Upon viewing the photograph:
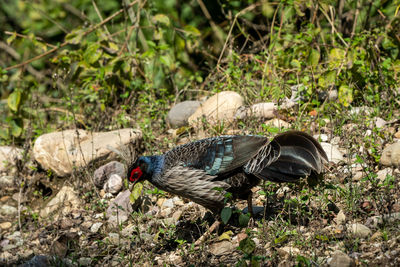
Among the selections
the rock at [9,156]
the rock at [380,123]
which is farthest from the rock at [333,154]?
the rock at [9,156]

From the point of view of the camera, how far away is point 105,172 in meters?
6.32

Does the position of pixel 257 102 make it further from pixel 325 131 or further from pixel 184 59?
pixel 184 59

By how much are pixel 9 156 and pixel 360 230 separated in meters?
5.28

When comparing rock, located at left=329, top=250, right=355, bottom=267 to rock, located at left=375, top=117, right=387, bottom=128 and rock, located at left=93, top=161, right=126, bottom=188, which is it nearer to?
rock, located at left=375, top=117, right=387, bottom=128

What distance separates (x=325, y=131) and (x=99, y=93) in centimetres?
378

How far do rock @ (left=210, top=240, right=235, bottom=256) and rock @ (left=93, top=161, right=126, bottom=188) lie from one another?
79.7 inches

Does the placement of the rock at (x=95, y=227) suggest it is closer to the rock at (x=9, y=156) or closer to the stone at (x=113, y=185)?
the stone at (x=113, y=185)

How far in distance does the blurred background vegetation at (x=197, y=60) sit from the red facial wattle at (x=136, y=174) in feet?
6.76

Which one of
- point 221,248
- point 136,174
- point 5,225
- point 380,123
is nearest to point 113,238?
point 136,174

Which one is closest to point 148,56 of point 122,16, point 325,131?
point 122,16

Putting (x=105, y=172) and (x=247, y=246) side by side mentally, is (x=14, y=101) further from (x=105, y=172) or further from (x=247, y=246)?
(x=247, y=246)

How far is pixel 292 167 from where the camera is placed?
4.55 metres

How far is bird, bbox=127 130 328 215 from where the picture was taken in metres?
4.58

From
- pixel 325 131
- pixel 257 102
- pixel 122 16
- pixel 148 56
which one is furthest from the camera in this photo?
pixel 122 16
